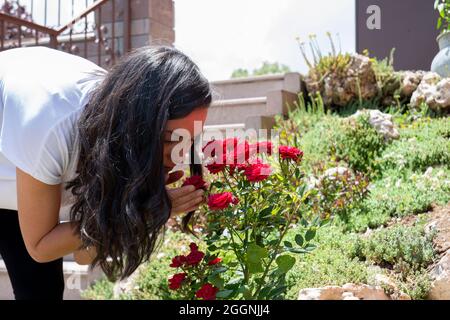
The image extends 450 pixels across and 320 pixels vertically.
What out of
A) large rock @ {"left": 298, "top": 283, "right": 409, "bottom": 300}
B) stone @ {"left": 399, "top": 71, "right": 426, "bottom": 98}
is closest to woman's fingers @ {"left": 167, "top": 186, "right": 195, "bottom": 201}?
large rock @ {"left": 298, "top": 283, "right": 409, "bottom": 300}

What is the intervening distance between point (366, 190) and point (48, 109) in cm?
249

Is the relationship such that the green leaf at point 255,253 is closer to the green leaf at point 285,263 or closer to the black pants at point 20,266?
the green leaf at point 285,263

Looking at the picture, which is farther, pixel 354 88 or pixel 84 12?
pixel 84 12

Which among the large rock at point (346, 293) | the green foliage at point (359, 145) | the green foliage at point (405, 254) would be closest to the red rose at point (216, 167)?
the large rock at point (346, 293)

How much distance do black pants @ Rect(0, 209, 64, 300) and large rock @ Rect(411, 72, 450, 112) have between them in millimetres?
3699

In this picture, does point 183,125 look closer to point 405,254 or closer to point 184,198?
point 184,198

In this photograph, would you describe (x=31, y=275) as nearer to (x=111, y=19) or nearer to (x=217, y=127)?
(x=217, y=127)

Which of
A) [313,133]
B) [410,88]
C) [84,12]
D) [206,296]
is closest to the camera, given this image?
[206,296]

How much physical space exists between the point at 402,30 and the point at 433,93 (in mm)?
2704

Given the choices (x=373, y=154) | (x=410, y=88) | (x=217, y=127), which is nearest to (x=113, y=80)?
(x=373, y=154)

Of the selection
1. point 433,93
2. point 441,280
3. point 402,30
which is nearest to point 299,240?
point 441,280

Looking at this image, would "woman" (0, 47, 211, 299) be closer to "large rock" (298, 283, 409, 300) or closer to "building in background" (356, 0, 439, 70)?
"large rock" (298, 283, 409, 300)

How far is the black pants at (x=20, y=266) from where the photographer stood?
189 cm

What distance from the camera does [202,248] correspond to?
10.3 ft
